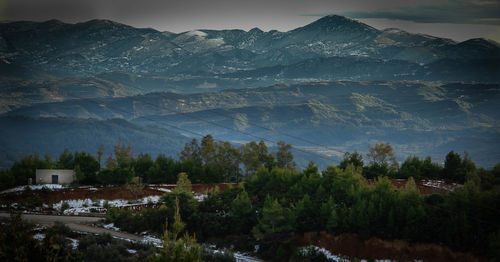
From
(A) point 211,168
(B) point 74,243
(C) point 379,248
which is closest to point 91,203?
(B) point 74,243

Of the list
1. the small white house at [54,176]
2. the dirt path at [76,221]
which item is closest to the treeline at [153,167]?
the small white house at [54,176]

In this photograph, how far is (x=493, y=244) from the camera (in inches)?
1617

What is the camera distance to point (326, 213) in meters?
51.3

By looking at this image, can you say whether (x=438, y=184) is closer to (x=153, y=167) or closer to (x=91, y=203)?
(x=153, y=167)

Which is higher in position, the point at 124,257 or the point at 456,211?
the point at 456,211

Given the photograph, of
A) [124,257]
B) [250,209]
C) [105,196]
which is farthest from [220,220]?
[105,196]

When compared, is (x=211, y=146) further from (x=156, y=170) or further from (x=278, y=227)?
(x=278, y=227)

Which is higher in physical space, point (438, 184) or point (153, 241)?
point (438, 184)

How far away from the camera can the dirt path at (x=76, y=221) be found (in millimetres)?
51750

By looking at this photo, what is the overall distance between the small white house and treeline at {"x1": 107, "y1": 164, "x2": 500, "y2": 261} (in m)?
22.8

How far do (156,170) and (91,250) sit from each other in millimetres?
42932

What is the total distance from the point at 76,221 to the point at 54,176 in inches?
968

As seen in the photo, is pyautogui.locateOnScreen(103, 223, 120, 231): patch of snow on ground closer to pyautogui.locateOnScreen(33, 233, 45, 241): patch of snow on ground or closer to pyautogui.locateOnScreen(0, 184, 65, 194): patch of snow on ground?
pyautogui.locateOnScreen(33, 233, 45, 241): patch of snow on ground

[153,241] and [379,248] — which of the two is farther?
[153,241]
